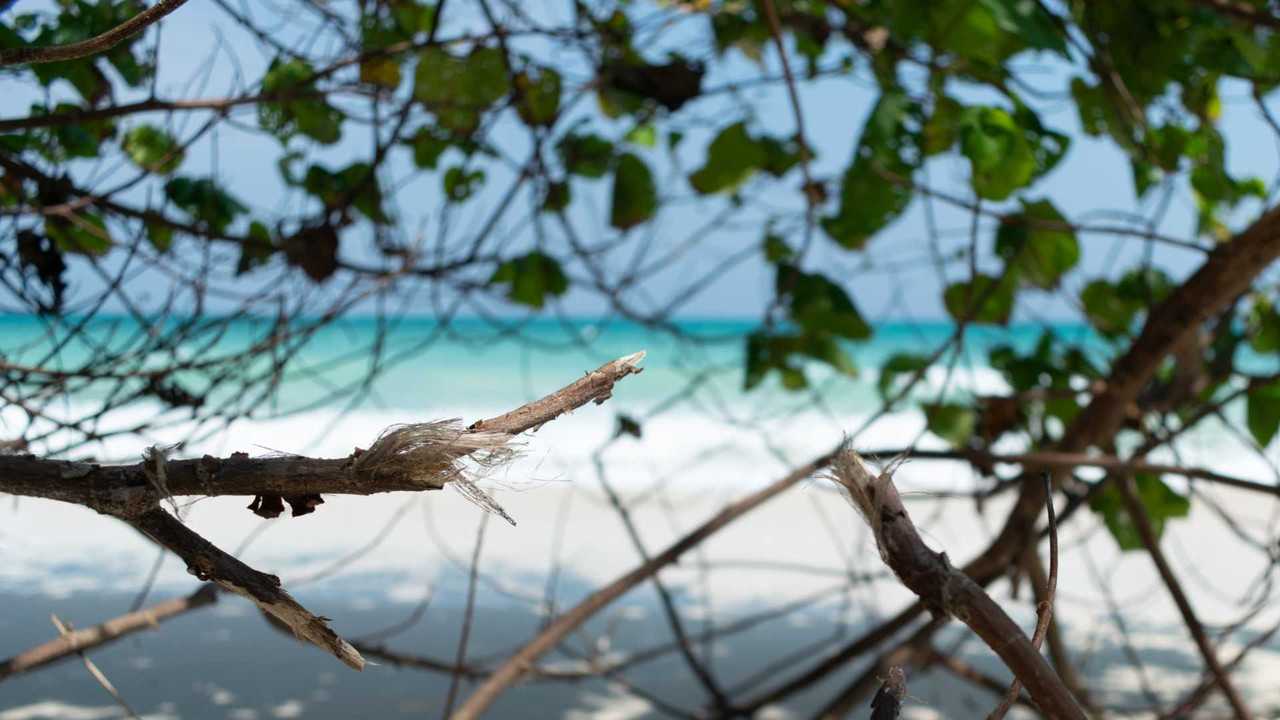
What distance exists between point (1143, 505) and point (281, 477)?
1.38 m

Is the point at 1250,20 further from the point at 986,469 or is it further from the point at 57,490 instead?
the point at 57,490

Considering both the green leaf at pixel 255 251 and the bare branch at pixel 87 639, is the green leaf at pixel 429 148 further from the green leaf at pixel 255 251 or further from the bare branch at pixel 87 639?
the bare branch at pixel 87 639

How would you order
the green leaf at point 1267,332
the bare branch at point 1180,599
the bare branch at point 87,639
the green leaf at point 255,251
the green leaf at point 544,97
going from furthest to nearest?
the green leaf at point 1267,332
the green leaf at point 544,97
the green leaf at point 255,251
the bare branch at point 1180,599
the bare branch at point 87,639

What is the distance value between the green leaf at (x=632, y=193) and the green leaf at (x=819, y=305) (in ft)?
0.83

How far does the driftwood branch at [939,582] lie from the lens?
0.48m

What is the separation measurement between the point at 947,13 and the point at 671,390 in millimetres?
9806

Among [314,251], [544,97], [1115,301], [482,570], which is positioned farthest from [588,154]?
[482,570]

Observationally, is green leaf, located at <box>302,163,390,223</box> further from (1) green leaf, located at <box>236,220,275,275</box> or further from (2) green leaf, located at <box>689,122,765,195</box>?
(2) green leaf, located at <box>689,122,765,195</box>

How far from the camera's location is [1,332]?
31.1 ft

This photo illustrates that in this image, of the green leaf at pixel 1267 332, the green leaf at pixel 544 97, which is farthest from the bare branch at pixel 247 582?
the green leaf at pixel 1267 332

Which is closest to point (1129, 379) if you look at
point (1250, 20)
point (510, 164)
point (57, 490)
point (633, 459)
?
point (1250, 20)

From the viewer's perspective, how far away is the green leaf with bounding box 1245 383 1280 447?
1.39 metres

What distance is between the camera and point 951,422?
1.51 m

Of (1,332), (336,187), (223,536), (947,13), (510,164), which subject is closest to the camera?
(947,13)
